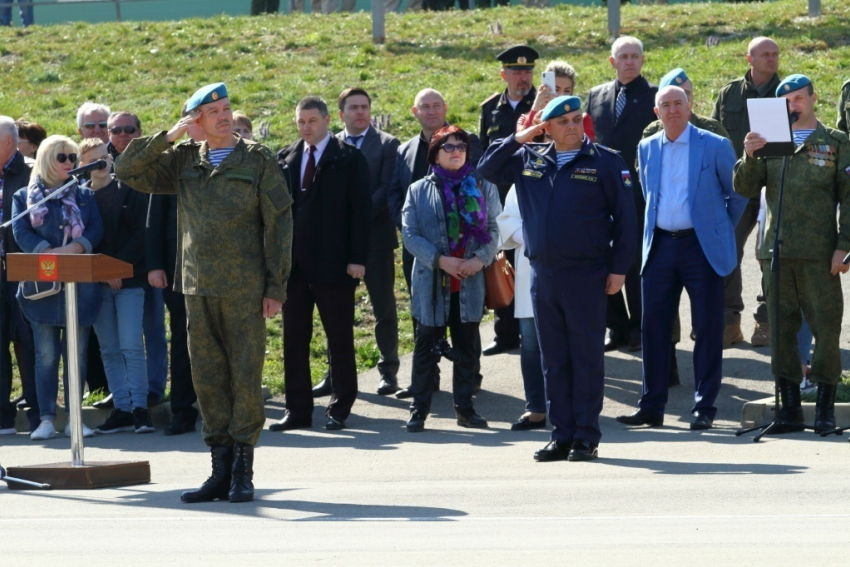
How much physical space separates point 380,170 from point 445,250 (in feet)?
5.63

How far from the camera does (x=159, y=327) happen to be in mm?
10898

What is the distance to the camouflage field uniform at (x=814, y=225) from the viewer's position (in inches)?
359

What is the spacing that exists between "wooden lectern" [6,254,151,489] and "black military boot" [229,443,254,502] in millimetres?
1043

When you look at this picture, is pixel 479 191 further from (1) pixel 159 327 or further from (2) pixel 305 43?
(2) pixel 305 43

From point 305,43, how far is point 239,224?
48.6ft

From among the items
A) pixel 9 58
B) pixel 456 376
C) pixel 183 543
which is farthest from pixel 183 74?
pixel 183 543

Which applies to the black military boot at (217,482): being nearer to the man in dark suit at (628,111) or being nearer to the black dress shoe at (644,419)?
the black dress shoe at (644,419)

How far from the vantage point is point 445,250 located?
9.93 m

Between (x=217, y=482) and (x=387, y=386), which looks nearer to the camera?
(x=217, y=482)

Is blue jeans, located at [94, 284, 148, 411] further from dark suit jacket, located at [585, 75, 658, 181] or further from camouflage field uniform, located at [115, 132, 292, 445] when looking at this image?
dark suit jacket, located at [585, 75, 658, 181]

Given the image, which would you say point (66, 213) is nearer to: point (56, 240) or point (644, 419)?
point (56, 240)

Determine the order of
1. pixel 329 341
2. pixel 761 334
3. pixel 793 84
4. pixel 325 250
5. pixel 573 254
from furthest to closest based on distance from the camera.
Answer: pixel 761 334 → pixel 329 341 → pixel 325 250 → pixel 793 84 → pixel 573 254

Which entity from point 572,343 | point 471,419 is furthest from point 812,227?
point 471,419

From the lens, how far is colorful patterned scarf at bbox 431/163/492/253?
992 cm
